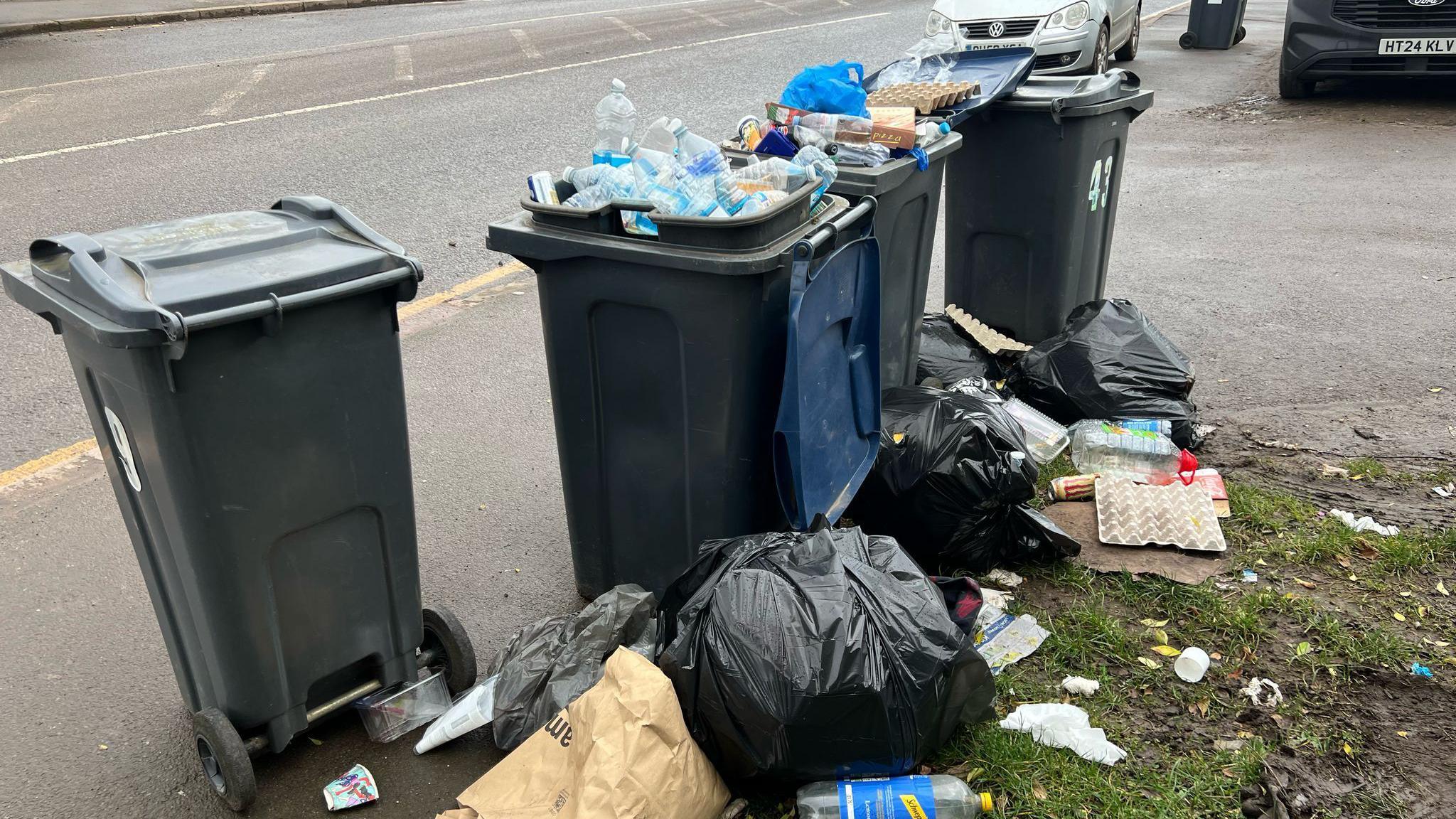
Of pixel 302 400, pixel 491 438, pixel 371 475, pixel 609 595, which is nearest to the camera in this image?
pixel 302 400

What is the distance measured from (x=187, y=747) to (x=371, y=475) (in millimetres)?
877

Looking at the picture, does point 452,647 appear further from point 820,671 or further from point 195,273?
point 195,273

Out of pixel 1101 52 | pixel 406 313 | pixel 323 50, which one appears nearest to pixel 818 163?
pixel 406 313

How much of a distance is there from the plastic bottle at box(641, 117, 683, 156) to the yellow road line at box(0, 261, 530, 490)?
8.08 feet

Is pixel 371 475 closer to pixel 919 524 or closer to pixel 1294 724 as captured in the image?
pixel 919 524

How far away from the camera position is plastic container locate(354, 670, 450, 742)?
8.96ft

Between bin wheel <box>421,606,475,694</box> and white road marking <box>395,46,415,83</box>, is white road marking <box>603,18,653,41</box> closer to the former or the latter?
white road marking <box>395,46,415,83</box>

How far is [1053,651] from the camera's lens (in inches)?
119

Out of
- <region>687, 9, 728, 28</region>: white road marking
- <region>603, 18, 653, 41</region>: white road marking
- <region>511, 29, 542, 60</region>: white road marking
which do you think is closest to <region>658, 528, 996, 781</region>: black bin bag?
<region>511, 29, 542, 60</region>: white road marking

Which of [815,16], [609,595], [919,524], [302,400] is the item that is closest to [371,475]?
[302,400]

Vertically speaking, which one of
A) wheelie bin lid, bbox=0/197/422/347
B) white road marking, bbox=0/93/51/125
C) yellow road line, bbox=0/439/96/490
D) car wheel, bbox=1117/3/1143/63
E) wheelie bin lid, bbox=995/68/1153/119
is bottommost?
car wheel, bbox=1117/3/1143/63

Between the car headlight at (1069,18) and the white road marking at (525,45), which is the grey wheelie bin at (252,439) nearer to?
the car headlight at (1069,18)

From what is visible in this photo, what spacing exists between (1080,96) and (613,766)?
341cm

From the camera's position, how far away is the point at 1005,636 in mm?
3062
